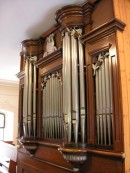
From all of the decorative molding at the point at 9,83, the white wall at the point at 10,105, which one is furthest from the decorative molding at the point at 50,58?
the white wall at the point at 10,105

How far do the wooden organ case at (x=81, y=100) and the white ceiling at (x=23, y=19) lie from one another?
0.16 m

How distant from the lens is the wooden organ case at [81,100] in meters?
2.14

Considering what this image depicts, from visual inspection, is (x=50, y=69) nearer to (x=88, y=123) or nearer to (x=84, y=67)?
(x=84, y=67)

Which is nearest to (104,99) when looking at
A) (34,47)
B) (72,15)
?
(72,15)

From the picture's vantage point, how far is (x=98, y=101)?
2295 millimetres

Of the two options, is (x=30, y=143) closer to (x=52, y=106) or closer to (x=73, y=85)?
(x=52, y=106)

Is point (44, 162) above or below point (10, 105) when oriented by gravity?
below

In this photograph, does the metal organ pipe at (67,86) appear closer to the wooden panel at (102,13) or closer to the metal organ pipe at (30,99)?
the wooden panel at (102,13)

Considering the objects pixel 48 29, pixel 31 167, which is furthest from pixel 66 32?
pixel 31 167

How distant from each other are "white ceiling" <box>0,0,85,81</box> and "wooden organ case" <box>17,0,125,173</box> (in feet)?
0.52

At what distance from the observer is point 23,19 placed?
3.16m

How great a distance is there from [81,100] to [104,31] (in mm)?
822

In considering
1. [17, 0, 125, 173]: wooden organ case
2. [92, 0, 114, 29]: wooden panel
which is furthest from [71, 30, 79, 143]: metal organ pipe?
[92, 0, 114, 29]: wooden panel

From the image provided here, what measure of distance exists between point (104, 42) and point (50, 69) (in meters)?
1.16
